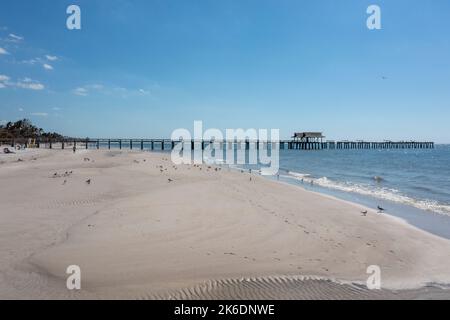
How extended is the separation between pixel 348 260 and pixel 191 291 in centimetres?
335

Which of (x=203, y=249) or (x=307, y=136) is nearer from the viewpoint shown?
(x=203, y=249)

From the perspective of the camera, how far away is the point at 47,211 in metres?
9.57

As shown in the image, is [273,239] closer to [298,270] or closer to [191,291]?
[298,270]

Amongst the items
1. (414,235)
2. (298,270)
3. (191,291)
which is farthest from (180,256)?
(414,235)

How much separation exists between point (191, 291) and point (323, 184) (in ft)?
62.0

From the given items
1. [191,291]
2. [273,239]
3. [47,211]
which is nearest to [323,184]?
[273,239]

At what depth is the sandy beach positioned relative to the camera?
507 cm

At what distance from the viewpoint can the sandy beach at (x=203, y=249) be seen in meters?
5.07

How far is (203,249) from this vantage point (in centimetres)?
676

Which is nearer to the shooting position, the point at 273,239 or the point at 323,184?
the point at 273,239

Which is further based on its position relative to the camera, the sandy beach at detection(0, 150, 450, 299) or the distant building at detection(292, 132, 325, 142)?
the distant building at detection(292, 132, 325, 142)

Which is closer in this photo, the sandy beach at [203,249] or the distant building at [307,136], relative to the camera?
the sandy beach at [203,249]
